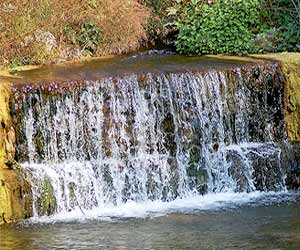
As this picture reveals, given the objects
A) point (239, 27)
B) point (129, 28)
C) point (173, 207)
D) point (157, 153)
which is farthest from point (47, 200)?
point (239, 27)

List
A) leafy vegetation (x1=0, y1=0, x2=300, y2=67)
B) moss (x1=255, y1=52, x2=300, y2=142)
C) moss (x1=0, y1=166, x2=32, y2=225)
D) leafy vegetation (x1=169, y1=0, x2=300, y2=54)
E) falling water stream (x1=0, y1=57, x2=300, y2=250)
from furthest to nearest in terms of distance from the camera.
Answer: leafy vegetation (x1=169, y1=0, x2=300, y2=54), leafy vegetation (x1=0, y1=0, x2=300, y2=67), moss (x1=255, y1=52, x2=300, y2=142), moss (x1=0, y1=166, x2=32, y2=225), falling water stream (x1=0, y1=57, x2=300, y2=250)

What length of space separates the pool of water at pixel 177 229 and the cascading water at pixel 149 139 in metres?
0.57

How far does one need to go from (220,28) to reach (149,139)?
4779 millimetres

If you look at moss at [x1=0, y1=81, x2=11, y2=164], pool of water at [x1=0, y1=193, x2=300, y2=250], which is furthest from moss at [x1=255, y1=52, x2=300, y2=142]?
moss at [x1=0, y1=81, x2=11, y2=164]

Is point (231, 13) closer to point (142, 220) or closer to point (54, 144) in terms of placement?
point (54, 144)

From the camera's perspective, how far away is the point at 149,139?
1255cm

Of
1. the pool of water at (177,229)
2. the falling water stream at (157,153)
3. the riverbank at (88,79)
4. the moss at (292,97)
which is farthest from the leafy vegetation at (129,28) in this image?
the pool of water at (177,229)

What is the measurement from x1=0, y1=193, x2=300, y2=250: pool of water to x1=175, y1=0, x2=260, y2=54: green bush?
18.1ft

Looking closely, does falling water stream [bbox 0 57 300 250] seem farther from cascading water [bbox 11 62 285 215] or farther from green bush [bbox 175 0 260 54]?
green bush [bbox 175 0 260 54]

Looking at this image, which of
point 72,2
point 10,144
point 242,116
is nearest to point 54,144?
point 10,144

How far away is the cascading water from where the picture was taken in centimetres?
1154

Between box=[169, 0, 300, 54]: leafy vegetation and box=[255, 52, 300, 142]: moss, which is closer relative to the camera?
box=[255, 52, 300, 142]: moss

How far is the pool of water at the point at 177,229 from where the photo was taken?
894 cm

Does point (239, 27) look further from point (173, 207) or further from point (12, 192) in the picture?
point (12, 192)
